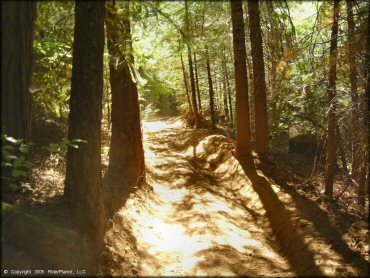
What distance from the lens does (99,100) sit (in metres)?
5.80

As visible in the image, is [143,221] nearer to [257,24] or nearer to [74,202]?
[74,202]

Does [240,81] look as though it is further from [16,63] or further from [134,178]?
[16,63]

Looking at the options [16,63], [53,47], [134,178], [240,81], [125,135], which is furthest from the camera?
[240,81]

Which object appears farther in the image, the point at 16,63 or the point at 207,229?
the point at 207,229

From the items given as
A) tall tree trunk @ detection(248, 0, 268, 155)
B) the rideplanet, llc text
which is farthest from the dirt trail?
tall tree trunk @ detection(248, 0, 268, 155)

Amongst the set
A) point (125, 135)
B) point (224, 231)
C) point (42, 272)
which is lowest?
point (224, 231)

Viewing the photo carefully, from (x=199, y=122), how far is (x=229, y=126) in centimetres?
274

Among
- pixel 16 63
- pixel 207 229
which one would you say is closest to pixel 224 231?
pixel 207 229

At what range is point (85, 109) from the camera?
222 inches

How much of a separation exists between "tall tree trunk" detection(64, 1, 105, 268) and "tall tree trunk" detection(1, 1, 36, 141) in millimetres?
664

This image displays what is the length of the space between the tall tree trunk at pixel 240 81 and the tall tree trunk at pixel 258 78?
0.35 meters

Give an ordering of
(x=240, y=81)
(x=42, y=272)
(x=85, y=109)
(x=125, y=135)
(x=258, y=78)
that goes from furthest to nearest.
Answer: (x=240, y=81), (x=258, y=78), (x=125, y=135), (x=85, y=109), (x=42, y=272)

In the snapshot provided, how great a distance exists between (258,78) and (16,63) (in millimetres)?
8601

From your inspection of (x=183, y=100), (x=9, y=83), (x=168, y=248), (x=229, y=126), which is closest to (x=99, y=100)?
(x=9, y=83)
